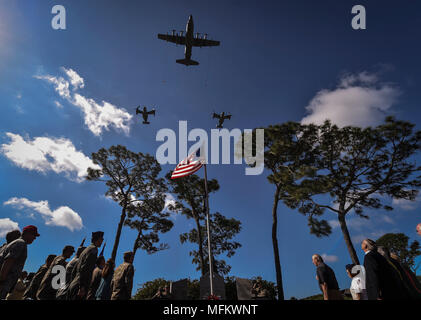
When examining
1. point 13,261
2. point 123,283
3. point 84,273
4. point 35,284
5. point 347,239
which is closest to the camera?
point 13,261

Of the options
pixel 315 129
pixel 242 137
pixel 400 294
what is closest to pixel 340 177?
pixel 315 129

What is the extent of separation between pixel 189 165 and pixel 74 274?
698 cm

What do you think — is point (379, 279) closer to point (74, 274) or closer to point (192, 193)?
point (74, 274)

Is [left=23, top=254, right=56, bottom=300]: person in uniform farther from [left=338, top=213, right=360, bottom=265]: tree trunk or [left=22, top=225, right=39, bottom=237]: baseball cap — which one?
[left=338, top=213, right=360, bottom=265]: tree trunk

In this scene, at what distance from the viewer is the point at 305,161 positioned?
16391 millimetres

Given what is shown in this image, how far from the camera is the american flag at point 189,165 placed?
1041 centimetres

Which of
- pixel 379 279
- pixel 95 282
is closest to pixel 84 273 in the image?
pixel 95 282

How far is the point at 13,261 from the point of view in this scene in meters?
3.67

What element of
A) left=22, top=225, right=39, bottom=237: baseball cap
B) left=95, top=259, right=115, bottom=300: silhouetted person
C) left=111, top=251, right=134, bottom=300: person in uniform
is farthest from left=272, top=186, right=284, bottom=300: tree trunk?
left=22, top=225, right=39, bottom=237: baseball cap

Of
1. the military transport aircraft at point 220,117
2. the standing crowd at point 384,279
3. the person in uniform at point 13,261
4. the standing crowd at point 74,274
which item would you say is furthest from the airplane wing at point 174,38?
the standing crowd at point 384,279

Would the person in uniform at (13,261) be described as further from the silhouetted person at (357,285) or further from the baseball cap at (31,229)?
the silhouetted person at (357,285)
